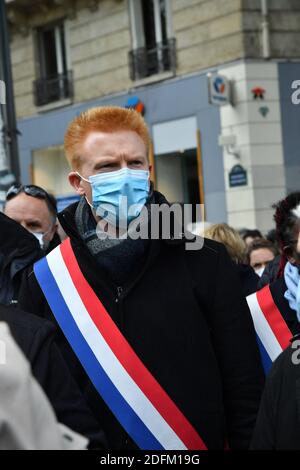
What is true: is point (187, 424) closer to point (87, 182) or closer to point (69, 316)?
point (69, 316)

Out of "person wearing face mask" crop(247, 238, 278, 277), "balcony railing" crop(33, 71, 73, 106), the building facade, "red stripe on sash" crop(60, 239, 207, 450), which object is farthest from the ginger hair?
"balcony railing" crop(33, 71, 73, 106)

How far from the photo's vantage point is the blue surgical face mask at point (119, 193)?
3.05m

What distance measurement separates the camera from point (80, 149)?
316 cm

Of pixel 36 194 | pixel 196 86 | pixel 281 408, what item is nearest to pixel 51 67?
pixel 196 86

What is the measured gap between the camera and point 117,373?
9.57 ft

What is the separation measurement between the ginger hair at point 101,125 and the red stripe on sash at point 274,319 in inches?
29.7

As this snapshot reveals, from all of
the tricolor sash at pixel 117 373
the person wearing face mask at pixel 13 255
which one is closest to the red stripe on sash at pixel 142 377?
the tricolor sash at pixel 117 373

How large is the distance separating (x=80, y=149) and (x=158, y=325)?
0.72m

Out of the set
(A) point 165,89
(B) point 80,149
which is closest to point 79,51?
(A) point 165,89

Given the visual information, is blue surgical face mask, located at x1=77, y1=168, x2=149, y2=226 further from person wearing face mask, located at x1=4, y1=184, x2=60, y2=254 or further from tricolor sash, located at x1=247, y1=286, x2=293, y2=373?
person wearing face mask, located at x1=4, y1=184, x2=60, y2=254

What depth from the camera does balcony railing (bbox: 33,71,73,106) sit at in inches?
708

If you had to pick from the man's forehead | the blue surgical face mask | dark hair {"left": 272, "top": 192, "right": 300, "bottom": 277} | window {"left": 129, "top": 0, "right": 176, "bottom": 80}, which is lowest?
dark hair {"left": 272, "top": 192, "right": 300, "bottom": 277}

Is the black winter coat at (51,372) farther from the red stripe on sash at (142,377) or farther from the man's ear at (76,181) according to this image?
the man's ear at (76,181)
